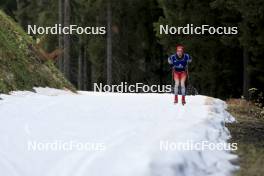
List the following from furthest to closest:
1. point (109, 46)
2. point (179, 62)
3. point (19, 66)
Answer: point (109, 46) → point (19, 66) → point (179, 62)

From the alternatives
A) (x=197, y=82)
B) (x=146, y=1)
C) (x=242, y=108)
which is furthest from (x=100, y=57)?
(x=242, y=108)

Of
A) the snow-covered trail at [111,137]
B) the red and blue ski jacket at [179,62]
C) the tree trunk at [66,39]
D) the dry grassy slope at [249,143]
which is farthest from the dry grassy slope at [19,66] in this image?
the tree trunk at [66,39]

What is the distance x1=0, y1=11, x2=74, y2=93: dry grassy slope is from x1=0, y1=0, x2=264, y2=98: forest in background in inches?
317

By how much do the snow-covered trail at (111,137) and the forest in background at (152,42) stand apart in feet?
33.8

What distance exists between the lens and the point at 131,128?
8945 mm

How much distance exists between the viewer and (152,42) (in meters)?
38.3

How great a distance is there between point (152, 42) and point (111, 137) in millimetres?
30470

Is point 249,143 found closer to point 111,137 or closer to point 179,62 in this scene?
point 111,137

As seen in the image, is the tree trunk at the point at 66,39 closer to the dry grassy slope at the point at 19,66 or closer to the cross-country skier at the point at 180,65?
the dry grassy slope at the point at 19,66

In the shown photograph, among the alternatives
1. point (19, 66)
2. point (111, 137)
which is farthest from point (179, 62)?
point (19, 66)

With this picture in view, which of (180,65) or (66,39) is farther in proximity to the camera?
(66,39)

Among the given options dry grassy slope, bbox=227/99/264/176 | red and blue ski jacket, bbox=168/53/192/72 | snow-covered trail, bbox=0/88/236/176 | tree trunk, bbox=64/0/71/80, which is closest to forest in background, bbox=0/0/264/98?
tree trunk, bbox=64/0/71/80

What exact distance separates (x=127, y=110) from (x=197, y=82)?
1778 centimetres

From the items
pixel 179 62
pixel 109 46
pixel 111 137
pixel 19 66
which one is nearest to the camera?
pixel 111 137
